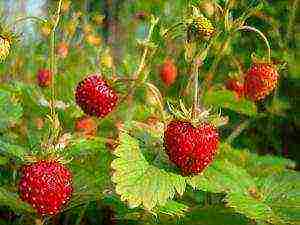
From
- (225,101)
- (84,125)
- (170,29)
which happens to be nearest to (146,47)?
(170,29)

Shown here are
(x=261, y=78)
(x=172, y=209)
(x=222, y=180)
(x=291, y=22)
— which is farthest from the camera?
(x=291, y=22)

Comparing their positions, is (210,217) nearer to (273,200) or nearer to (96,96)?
(273,200)

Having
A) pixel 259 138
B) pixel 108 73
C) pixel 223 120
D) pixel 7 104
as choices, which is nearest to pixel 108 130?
pixel 7 104

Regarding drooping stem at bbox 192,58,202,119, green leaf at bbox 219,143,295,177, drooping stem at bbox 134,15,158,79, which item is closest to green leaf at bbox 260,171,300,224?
green leaf at bbox 219,143,295,177

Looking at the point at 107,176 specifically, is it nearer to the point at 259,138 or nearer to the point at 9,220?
the point at 9,220

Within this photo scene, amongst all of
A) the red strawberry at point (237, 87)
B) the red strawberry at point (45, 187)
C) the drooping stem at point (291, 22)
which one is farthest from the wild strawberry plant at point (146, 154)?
the drooping stem at point (291, 22)

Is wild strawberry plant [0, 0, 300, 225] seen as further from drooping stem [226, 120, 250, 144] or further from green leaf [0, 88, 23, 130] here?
drooping stem [226, 120, 250, 144]
